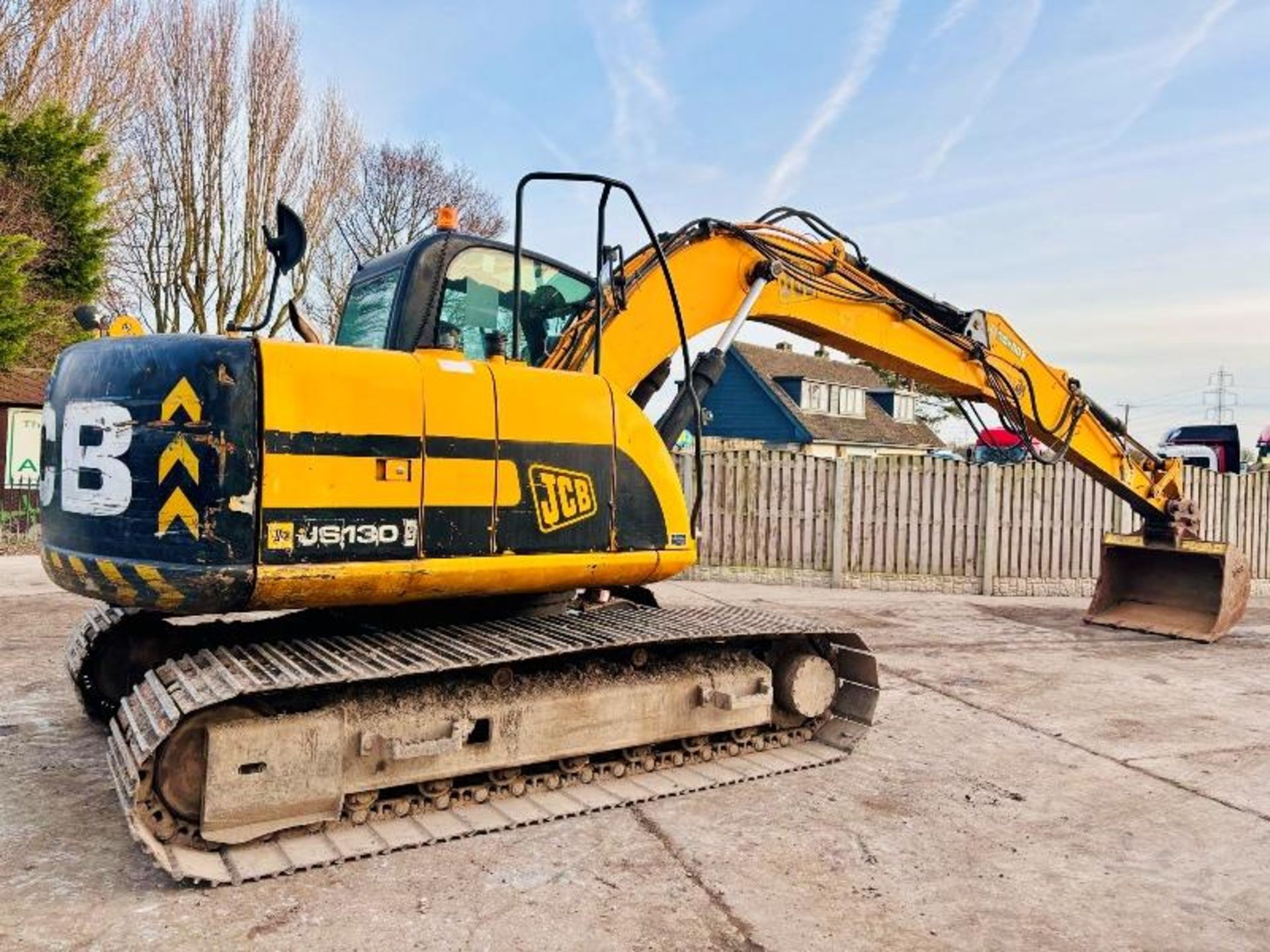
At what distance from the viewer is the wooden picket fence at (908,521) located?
13.1m

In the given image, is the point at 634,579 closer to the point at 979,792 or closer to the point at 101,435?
the point at 979,792

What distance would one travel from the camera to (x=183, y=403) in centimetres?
382

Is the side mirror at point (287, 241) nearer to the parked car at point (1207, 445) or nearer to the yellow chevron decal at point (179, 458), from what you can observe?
the yellow chevron decal at point (179, 458)

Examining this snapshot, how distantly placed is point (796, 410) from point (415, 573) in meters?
29.2

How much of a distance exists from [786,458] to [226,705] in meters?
10.5

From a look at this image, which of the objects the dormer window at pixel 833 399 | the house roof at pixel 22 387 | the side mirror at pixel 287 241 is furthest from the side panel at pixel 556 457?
the dormer window at pixel 833 399

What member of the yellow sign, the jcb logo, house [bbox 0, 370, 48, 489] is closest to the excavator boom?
the jcb logo

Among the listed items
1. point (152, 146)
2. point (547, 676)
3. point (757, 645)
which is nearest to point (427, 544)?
point (547, 676)

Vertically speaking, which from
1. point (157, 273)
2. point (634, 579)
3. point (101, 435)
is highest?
point (157, 273)

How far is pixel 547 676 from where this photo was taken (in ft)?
15.3

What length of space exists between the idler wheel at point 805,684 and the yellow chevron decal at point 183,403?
10.4ft

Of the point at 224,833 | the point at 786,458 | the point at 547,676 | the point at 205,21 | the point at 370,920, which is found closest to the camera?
the point at 370,920

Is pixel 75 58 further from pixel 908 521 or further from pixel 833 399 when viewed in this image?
pixel 833 399

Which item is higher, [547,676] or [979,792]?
[547,676]
